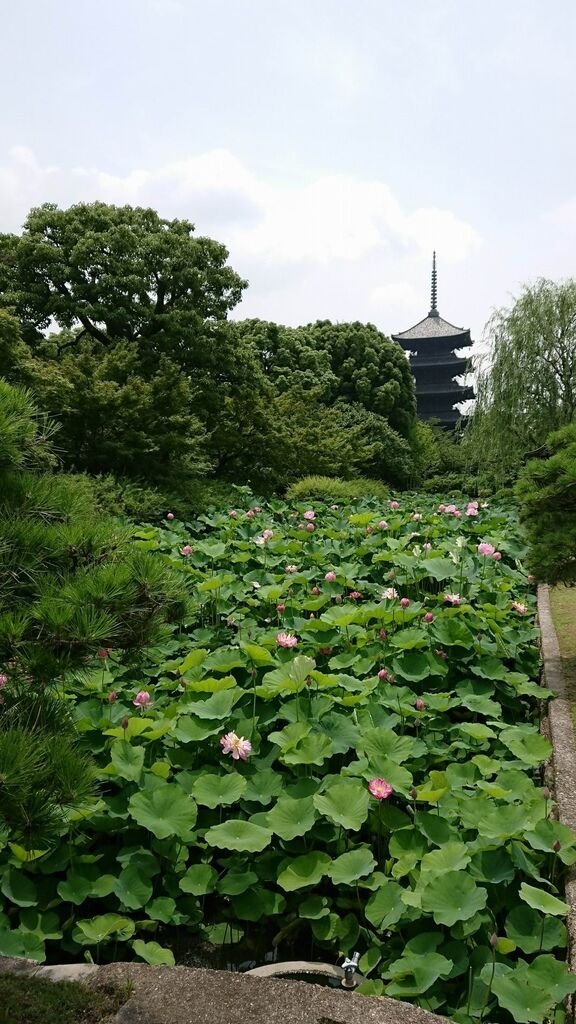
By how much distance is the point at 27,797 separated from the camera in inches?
59.7

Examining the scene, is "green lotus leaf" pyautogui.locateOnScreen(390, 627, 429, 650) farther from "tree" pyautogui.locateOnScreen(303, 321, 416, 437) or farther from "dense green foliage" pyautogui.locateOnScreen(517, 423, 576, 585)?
"tree" pyautogui.locateOnScreen(303, 321, 416, 437)

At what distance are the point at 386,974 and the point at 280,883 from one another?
401mm

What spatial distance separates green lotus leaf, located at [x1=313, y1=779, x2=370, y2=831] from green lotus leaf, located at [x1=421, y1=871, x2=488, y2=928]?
346 millimetres

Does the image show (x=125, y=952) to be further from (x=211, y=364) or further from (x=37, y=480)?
(x=211, y=364)

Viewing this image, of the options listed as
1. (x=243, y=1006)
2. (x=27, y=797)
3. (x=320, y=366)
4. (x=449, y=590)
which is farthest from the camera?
(x=320, y=366)

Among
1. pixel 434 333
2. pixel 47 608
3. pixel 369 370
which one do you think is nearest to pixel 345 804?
pixel 47 608

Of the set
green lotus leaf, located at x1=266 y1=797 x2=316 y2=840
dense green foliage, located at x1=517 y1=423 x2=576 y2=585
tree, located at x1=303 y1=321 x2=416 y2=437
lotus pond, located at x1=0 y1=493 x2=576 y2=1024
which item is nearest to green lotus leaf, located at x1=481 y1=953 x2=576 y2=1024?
lotus pond, located at x1=0 y1=493 x2=576 y2=1024

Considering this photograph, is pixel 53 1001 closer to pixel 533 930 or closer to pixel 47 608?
pixel 47 608

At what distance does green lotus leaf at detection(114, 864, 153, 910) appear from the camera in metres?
2.18

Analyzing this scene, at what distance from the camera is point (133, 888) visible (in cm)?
222

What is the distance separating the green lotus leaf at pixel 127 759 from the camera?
8.20ft

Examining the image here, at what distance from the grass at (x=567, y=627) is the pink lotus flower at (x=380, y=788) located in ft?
4.79

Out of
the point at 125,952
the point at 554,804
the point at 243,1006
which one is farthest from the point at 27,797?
the point at 554,804

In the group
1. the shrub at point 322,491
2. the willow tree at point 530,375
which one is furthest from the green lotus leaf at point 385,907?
the willow tree at point 530,375
